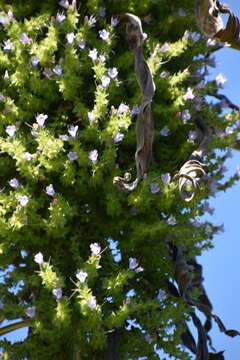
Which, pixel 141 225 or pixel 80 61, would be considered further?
pixel 80 61

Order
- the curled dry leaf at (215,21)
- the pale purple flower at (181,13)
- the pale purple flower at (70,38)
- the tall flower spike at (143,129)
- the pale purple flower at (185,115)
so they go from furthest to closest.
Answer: the pale purple flower at (181,13)
the pale purple flower at (185,115)
the pale purple flower at (70,38)
the curled dry leaf at (215,21)
the tall flower spike at (143,129)

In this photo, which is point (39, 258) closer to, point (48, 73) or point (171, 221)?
point (171, 221)

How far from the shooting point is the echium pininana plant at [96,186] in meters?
5.41

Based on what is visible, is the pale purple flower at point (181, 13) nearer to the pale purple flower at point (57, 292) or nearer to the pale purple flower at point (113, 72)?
the pale purple flower at point (113, 72)

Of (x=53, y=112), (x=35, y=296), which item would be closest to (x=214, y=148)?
(x=53, y=112)

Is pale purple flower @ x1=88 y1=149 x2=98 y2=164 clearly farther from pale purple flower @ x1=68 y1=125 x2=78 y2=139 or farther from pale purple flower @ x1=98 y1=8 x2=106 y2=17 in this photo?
pale purple flower @ x1=98 y1=8 x2=106 y2=17

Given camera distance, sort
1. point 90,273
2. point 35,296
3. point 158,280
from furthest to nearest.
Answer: point 158,280 < point 35,296 < point 90,273

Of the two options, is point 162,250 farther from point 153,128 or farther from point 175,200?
point 153,128

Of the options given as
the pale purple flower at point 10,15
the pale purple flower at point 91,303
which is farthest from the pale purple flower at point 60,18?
the pale purple flower at point 91,303

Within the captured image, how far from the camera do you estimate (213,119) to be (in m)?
6.30

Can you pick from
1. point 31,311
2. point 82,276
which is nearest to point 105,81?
point 82,276

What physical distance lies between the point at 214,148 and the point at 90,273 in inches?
72.4

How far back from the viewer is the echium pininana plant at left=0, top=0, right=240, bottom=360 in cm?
541

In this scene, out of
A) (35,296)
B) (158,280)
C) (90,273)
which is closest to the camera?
(90,273)
